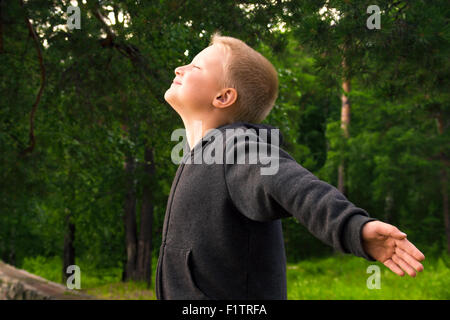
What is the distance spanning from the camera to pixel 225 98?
1.89 meters

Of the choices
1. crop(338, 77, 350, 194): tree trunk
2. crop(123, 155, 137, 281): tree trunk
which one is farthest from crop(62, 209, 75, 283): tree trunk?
crop(338, 77, 350, 194): tree trunk

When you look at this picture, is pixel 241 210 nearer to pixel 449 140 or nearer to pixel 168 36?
pixel 168 36

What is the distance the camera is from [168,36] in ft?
15.3

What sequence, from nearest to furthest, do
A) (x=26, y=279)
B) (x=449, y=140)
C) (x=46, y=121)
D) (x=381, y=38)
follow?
(x=381, y=38) < (x=46, y=121) < (x=26, y=279) < (x=449, y=140)

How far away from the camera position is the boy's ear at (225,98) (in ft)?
6.16

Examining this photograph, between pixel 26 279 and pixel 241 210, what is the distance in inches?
316

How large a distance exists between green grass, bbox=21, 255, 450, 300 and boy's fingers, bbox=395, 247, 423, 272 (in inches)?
302

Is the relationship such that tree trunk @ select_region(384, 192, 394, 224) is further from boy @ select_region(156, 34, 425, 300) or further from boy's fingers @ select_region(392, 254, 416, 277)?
boy's fingers @ select_region(392, 254, 416, 277)

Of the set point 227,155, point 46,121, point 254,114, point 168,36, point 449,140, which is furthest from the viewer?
point 449,140

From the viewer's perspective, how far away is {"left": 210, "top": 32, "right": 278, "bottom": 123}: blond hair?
74.4 inches

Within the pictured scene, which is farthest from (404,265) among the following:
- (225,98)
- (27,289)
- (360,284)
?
(360,284)

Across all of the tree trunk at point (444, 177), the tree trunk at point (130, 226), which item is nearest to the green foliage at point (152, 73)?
the tree trunk at point (444, 177)

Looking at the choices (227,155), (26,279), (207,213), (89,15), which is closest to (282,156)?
(227,155)
